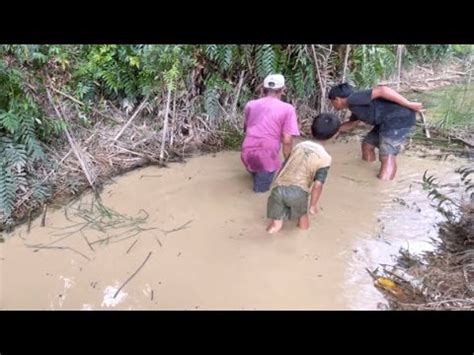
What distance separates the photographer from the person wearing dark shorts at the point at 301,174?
11.9ft

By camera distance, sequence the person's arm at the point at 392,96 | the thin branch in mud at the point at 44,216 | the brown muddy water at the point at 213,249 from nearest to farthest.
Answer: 1. the brown muddy water at the point at 213,249
2. the thin branch in mud at the point at 44,216
3. the person's arm at the point at 392,96

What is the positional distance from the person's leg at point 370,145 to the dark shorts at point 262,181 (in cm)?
134

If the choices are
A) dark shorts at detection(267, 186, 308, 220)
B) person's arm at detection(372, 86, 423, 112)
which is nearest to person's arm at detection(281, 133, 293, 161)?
dark shorts at detection(267, 186, 308, 220)

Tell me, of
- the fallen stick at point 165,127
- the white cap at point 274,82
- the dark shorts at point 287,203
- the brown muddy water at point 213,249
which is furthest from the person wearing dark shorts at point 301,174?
the fallen stick at point 165,127

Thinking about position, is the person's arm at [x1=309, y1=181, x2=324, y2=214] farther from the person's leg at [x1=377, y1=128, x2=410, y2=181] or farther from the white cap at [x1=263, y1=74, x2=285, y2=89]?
the person's leg at [x1=377, y1=128, x2=410, y2=181]

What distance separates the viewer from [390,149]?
4.77 metres

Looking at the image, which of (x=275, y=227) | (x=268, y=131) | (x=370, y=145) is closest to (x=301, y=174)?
(x=275, y=227)

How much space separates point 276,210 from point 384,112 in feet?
6.11

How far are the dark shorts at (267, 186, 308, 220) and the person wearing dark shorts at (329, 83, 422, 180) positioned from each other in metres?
1.50

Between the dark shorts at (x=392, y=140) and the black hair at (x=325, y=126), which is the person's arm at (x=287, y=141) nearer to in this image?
the black hair at (x=325, y=126)

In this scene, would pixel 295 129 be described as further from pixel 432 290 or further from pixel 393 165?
pixel 432 290

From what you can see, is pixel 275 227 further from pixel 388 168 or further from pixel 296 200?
pixel 388 168

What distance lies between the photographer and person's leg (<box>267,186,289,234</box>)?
3682 millimetres
